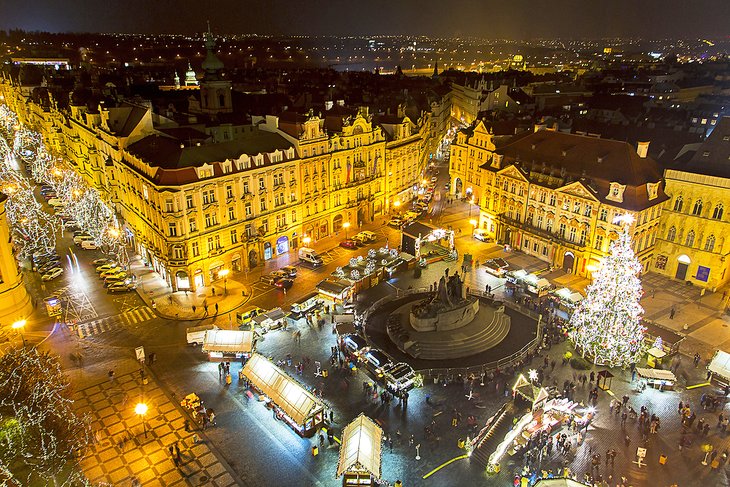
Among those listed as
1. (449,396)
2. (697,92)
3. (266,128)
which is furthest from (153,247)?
(697,92)

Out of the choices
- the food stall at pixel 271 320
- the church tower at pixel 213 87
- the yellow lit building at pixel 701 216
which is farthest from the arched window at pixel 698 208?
the church tower at pixel 213 87

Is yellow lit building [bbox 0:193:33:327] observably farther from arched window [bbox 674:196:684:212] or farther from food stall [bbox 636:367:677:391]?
arched window [bbox 674:196:684:212]

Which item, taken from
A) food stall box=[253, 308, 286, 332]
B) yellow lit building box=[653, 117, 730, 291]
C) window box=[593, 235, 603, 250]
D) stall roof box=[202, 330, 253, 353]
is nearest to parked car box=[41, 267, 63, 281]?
stall roof box=[202, 330, 253, 353]

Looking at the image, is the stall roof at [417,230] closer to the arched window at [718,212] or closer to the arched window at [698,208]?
the arched window at [698,208]

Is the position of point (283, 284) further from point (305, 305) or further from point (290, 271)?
point (305, 305)

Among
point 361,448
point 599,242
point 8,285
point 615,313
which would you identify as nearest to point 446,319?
point 615,313

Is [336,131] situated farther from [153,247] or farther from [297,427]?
[297,427]
